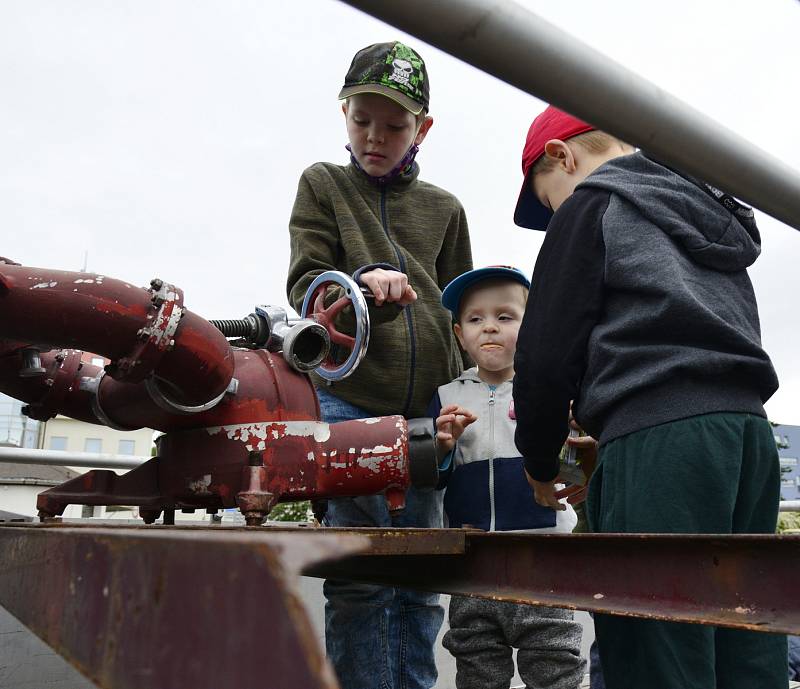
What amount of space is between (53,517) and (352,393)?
Answer: 0.69 meters

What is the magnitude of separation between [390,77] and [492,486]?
986mm

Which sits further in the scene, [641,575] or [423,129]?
[423,129]

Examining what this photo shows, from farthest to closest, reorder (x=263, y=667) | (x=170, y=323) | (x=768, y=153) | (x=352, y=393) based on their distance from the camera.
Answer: (x=352, y=393)
(x=170, y=323)
(x=768, y=153)
(x=263, y=667)

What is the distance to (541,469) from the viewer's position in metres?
1.35

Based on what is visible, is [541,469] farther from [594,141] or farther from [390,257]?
[390,257]

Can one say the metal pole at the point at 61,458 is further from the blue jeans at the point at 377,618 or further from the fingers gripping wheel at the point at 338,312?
the fingers gripping wheel at the point at 338,312

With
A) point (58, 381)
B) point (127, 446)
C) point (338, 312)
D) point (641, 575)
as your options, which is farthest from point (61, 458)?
point (127, 446)

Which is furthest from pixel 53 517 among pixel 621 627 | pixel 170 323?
pixel 621 627

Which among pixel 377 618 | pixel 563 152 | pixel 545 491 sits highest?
pixel 563 152

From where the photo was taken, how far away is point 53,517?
4.42 ft

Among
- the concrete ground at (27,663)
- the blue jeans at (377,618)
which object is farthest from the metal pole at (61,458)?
the blue jeans at (377,618)

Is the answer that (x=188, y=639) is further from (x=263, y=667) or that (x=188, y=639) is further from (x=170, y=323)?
(x=170, y=323)

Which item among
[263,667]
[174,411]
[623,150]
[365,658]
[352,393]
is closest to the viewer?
[263,667]

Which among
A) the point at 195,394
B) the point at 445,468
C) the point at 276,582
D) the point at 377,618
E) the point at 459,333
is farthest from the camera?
the point at 459,333
